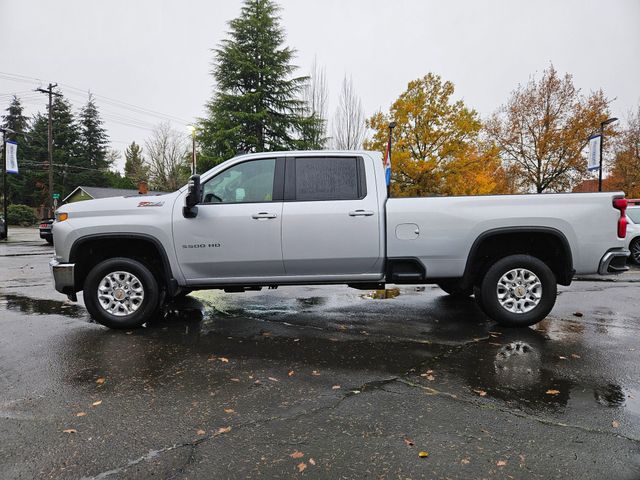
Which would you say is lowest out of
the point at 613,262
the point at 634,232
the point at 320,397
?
the point at 320,397

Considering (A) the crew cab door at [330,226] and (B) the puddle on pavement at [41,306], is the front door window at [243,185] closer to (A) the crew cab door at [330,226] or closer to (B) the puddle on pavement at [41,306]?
(A) the crew cab door at [330,226]

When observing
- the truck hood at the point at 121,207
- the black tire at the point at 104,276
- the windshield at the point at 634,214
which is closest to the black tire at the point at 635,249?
the windshield at the point at 634,214

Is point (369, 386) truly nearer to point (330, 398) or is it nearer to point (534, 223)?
A: point (330, 398)

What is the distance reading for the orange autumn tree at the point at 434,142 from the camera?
70.8ft

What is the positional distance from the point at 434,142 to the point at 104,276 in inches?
759

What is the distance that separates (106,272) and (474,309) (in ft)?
16.2

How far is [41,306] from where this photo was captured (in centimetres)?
654

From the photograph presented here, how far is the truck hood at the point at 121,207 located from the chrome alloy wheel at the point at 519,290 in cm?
403

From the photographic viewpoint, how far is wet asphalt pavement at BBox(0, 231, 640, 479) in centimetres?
242

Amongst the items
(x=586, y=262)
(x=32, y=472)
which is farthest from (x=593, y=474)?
(x=586, y=262)

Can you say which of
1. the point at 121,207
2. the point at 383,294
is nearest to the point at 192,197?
the point at 121,207

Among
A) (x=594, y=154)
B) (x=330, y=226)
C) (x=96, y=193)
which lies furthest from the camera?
(x=96, y=193)

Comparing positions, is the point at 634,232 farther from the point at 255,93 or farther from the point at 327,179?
the point at 255,93

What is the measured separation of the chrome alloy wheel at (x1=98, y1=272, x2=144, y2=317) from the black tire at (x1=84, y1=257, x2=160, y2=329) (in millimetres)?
35
